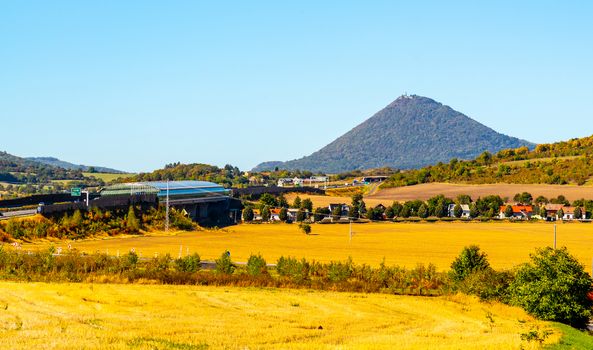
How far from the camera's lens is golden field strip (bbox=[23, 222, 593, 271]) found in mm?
90562

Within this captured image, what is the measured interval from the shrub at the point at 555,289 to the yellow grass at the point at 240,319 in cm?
140

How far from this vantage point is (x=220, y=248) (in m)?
97.5

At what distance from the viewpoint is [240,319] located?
48.4 m

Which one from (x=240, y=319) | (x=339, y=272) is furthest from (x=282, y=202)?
(x=240, y=319)

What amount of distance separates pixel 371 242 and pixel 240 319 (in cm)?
6269

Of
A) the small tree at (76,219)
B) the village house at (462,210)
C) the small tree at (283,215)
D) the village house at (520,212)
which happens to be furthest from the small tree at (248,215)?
the village house at (520,212)

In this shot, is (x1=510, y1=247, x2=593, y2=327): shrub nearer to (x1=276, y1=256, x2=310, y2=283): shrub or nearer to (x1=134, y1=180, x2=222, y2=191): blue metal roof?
(x1=276, y1=256, x2=310, y2=283): shrub

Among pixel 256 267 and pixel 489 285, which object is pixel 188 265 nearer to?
pixel 256 267

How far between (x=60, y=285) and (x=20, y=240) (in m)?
37.6

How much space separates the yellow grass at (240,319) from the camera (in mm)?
40031

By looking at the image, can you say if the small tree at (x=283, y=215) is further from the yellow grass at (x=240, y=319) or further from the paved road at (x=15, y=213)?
the yellow grass at (x=240, y=319)

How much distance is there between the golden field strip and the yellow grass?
2475 centimetres

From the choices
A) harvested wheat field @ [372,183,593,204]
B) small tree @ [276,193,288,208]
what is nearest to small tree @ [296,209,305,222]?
small tree @ [276,193,288,208]

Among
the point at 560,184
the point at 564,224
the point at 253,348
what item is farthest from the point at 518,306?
the point at 560,184
